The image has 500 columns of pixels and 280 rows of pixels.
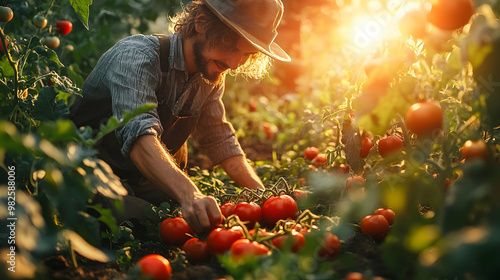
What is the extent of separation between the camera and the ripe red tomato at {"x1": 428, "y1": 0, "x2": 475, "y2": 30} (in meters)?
1.20

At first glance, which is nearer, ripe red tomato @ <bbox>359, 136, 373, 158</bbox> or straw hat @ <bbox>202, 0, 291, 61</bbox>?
ripe red tomato @ <bbox>359, 136, 373, 158</bbox>

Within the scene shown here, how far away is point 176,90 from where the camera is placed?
2.71 m

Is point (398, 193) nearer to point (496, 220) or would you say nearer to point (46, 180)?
point (496, 220)

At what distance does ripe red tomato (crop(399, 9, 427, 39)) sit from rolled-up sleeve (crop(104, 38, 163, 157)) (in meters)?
1.24

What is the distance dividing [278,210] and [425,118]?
0.85 m

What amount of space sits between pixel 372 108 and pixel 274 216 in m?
0.78

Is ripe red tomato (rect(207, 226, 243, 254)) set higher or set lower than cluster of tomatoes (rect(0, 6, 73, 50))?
lower

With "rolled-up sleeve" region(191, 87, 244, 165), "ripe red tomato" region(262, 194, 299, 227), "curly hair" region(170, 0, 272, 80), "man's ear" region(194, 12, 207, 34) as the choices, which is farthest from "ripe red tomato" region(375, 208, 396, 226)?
"man's ear" region(194, 12, 207, 34)

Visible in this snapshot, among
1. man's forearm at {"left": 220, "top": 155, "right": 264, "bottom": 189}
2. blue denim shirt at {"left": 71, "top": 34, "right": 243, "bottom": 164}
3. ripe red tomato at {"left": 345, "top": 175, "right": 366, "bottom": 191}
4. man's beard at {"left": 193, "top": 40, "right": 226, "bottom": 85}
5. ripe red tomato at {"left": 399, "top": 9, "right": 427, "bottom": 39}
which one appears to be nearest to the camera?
ripe red tomato at {"left": 399, "top": 9, "right": 427, "bottom": 39}

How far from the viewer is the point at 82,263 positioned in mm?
1581

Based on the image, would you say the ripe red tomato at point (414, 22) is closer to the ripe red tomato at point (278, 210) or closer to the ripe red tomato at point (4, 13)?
the ripe red tomato at point (278, 210)

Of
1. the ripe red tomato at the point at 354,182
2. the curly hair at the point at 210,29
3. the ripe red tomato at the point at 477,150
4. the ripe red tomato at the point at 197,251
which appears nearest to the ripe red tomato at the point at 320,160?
the ripe red tomato at the point at 354,182

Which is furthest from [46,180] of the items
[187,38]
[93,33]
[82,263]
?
[93,33]

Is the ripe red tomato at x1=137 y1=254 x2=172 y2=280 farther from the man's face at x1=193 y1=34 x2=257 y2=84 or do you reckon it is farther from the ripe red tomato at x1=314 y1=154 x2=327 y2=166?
the ripe red tomato at x1=314 y1=154 x2=327 y2=166
